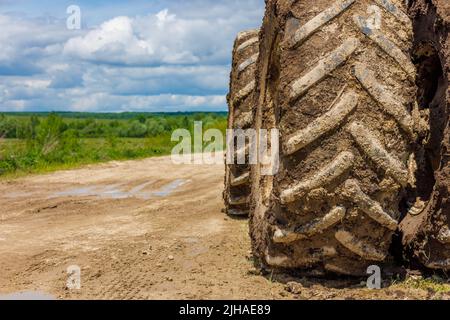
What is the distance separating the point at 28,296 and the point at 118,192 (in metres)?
4.70

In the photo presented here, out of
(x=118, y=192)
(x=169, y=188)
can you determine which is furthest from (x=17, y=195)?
(x=169, y=188)

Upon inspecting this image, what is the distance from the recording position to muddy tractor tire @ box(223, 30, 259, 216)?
550 cm

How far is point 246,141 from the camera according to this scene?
5.46m

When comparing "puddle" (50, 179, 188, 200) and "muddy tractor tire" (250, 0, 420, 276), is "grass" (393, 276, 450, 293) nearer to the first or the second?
"muddy tractor tire" (250, 0, 420, 276)

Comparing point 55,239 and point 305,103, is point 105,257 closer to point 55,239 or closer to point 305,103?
point 55,239

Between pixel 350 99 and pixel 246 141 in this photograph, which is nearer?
pixel 350 99

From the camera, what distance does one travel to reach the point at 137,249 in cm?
434

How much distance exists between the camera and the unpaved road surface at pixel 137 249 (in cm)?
320

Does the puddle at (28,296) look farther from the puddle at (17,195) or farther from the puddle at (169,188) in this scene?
the puddle at (17,195)

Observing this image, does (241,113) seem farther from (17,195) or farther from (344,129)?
(17,195)

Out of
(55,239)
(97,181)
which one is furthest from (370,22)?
(97,181)

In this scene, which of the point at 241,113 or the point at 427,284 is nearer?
the point at 427,284

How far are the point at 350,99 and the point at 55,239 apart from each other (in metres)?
2.90

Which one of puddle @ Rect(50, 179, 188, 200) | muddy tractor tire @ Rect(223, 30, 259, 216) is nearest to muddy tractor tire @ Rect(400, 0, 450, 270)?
muddy tractor tire @ Rect(223, 30, 259, 216)
